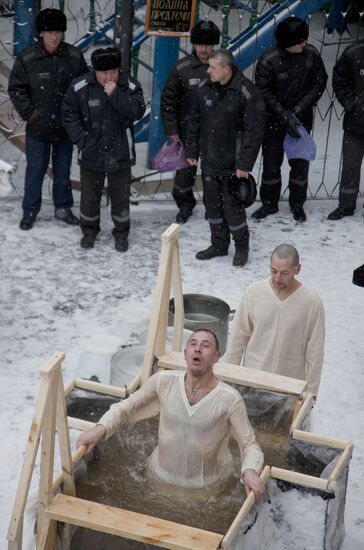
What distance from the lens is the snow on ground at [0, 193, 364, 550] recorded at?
238 inches

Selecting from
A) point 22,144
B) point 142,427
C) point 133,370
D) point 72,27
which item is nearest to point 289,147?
point 22,144

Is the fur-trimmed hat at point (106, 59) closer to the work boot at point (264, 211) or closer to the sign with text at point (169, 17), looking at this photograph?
the sign with text at point (169, 17)

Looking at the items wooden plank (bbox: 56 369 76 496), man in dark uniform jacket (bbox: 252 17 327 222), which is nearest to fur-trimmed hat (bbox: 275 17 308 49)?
man in dark uniform jacket (bbox: 252 17 327 222)

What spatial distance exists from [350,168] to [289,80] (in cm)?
109

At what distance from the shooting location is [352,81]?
28.9 feet

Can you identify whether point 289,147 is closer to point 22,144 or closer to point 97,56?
point 97,56

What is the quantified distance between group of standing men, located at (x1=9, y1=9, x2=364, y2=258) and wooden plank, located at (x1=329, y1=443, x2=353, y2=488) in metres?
3.46

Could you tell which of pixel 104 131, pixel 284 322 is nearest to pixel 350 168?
pixel 104 131

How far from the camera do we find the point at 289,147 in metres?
8.78

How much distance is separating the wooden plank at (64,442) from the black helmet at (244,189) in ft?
12.9

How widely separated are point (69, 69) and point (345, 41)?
691 cm

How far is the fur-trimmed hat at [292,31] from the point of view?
837cm

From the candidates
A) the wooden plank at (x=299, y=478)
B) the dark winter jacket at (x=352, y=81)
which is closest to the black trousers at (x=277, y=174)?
the dark winter jacket at (x=352, y=81)

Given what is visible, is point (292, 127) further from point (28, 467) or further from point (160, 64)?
point (28, 467)
